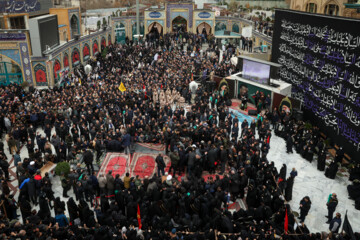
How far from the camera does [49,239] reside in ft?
26.3

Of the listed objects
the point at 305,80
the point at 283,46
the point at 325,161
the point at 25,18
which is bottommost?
the point at 325,161

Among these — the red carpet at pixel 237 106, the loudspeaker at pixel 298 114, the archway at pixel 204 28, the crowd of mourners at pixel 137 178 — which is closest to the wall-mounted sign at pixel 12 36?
the crowd of mourners at pixel 137 178

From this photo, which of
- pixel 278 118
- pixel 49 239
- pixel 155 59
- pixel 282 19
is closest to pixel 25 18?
pixel 155 59

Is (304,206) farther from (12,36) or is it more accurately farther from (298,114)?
(12,36)

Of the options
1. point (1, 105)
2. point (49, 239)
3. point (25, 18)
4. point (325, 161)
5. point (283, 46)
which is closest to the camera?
point (49, 239)

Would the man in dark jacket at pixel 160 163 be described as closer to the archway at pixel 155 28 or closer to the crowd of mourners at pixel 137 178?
the crowd of mourners at pixel 137 178

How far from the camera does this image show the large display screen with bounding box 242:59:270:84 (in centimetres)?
2002

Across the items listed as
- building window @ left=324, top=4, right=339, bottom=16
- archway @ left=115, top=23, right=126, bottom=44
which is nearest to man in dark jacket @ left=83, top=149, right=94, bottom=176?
building window @ left=324, top=4, right=339, bottom=16

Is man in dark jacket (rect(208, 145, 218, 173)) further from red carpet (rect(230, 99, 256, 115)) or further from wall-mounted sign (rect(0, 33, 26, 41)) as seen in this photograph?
wall-mounted sign (rect(0, 33, 26, 41))

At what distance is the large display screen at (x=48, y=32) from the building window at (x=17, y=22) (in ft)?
12.1

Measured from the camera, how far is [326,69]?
15922mm

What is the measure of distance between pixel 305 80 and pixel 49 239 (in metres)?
15.6

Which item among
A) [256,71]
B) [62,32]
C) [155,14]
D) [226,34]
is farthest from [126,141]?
[155,14]

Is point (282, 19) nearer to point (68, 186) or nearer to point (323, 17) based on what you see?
point (323, 17)
